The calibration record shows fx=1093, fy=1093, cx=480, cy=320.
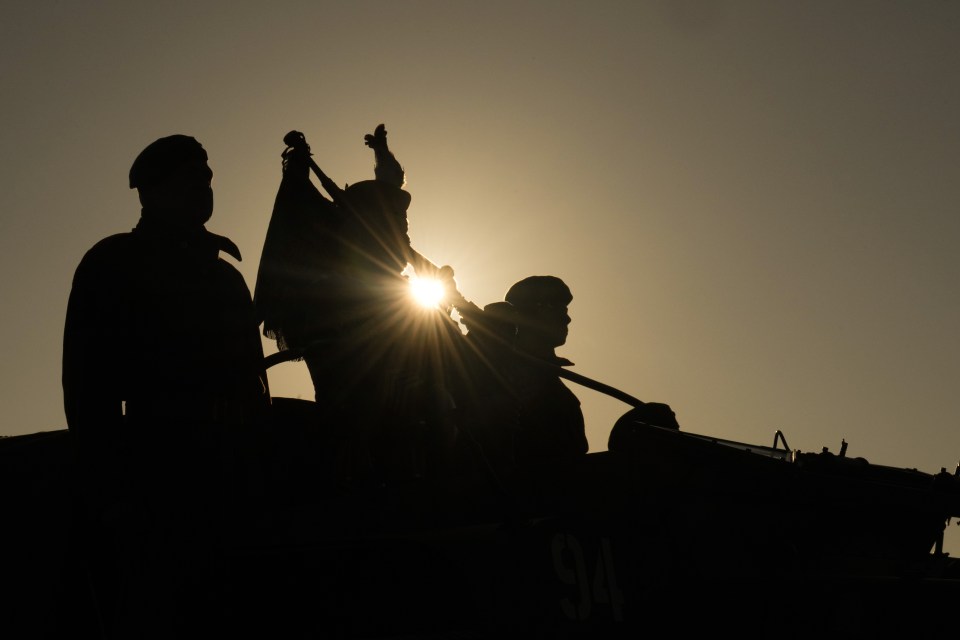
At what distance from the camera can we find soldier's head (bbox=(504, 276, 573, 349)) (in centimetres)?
812

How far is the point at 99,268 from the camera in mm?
4059

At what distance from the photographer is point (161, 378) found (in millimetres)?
4059

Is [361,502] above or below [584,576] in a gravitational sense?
above

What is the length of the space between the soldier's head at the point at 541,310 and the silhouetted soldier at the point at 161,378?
381 centimetres

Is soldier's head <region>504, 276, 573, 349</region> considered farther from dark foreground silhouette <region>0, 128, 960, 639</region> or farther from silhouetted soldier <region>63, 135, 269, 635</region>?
silhouetted soldier <region>63, 135, 269, 635</region>

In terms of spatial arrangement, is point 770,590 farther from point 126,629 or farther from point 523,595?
point 126,629

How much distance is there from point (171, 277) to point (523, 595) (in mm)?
1838

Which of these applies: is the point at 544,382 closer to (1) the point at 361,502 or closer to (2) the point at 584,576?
(2) the point at 584,576

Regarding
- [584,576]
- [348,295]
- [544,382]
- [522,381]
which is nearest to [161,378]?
[348,295]

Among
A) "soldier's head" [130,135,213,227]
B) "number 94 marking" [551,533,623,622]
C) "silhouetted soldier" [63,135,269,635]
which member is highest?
"soldier's head" [130,135,213,227]

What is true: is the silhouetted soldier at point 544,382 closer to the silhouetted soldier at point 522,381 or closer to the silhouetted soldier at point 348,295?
→ the silhouetted soldier at point 522,381

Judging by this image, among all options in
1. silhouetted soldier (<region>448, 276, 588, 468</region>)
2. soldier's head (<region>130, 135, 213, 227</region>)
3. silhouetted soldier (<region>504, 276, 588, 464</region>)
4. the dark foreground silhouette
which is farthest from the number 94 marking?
soldier's head (<region>130, 135, 213, 227</region>)

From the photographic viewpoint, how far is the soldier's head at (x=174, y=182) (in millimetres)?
4305

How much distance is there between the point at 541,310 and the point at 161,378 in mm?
4409
